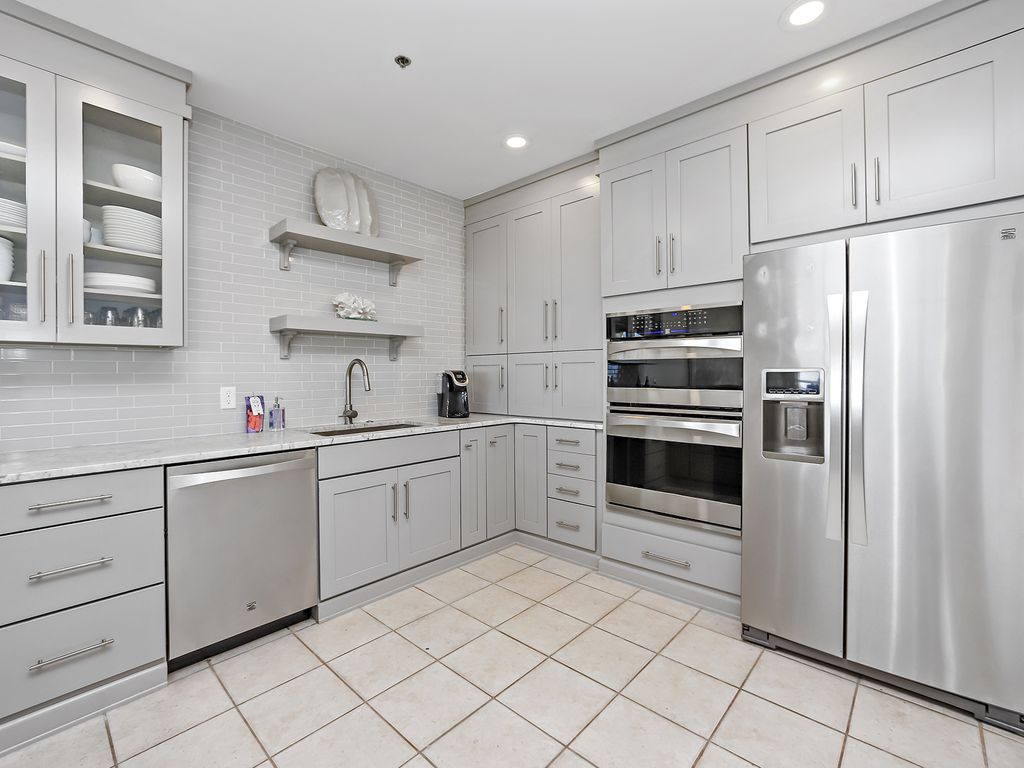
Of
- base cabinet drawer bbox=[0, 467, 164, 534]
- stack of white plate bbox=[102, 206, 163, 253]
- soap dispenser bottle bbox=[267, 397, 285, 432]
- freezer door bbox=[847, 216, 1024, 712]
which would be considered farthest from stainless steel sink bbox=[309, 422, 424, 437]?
freezer door bbox=[847, 216, 1024, 712]

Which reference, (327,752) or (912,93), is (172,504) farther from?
(912,93)

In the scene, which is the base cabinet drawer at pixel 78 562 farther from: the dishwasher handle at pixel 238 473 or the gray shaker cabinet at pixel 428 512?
the gray shaker cabinet at pixel 428 512

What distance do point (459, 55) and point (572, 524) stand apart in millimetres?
2729

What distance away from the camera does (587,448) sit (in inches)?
125

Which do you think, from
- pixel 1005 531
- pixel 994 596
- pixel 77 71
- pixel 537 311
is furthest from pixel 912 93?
pixel 77 71

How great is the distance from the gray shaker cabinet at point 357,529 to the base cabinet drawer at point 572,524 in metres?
1.11

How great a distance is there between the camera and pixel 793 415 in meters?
2.16

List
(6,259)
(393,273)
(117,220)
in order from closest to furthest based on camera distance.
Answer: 1. (6,259)
2. (117,220)
3. (393,273)

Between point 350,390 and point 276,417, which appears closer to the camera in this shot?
point 276,417

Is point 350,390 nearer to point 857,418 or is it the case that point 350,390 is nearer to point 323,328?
point 323,328

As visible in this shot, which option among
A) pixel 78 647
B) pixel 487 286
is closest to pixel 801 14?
pixel 487 286

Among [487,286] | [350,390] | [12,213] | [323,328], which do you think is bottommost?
[350,390]

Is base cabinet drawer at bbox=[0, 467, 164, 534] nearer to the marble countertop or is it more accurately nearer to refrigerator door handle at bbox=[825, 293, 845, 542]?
the marble countertop

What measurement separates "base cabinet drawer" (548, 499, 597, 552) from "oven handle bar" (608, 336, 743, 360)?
1.04 m
